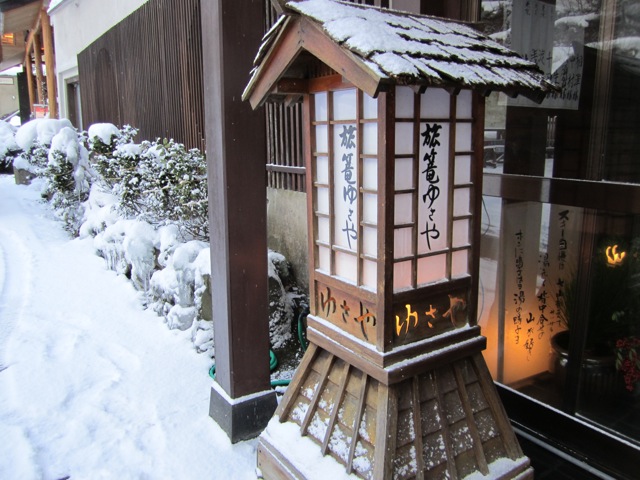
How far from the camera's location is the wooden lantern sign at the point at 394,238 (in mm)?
2516

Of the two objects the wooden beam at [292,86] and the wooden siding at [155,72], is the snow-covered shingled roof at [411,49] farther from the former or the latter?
the wooden siding at [155,72]

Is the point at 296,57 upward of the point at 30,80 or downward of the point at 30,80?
downward

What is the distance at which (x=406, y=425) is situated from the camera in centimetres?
268

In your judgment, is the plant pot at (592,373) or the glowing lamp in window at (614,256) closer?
the glowing lamp in window at (614,256)

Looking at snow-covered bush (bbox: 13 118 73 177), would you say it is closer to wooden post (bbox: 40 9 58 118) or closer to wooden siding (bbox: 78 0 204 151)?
wooden siding (bbox: 78 0 204 151)

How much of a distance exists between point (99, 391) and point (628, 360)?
14.7 feet

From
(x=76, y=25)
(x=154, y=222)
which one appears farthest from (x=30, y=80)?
(x=154, y=222)

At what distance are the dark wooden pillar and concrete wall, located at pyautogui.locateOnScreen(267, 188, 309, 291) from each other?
219 cm

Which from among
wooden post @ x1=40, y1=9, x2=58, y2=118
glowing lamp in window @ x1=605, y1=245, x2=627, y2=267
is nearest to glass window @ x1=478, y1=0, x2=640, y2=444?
glowing lamp in window @ x1=605, y1=245, x2=627, y2=267

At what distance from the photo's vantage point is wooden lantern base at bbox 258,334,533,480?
264 centimetres

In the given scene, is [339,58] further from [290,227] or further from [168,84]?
[168,84]

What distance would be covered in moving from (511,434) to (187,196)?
5398mm

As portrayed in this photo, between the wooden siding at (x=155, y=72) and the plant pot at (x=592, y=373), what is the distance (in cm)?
652

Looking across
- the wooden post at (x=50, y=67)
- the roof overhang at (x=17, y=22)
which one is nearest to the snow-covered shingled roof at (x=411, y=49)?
the roof overhang at (x=17, y=22)
